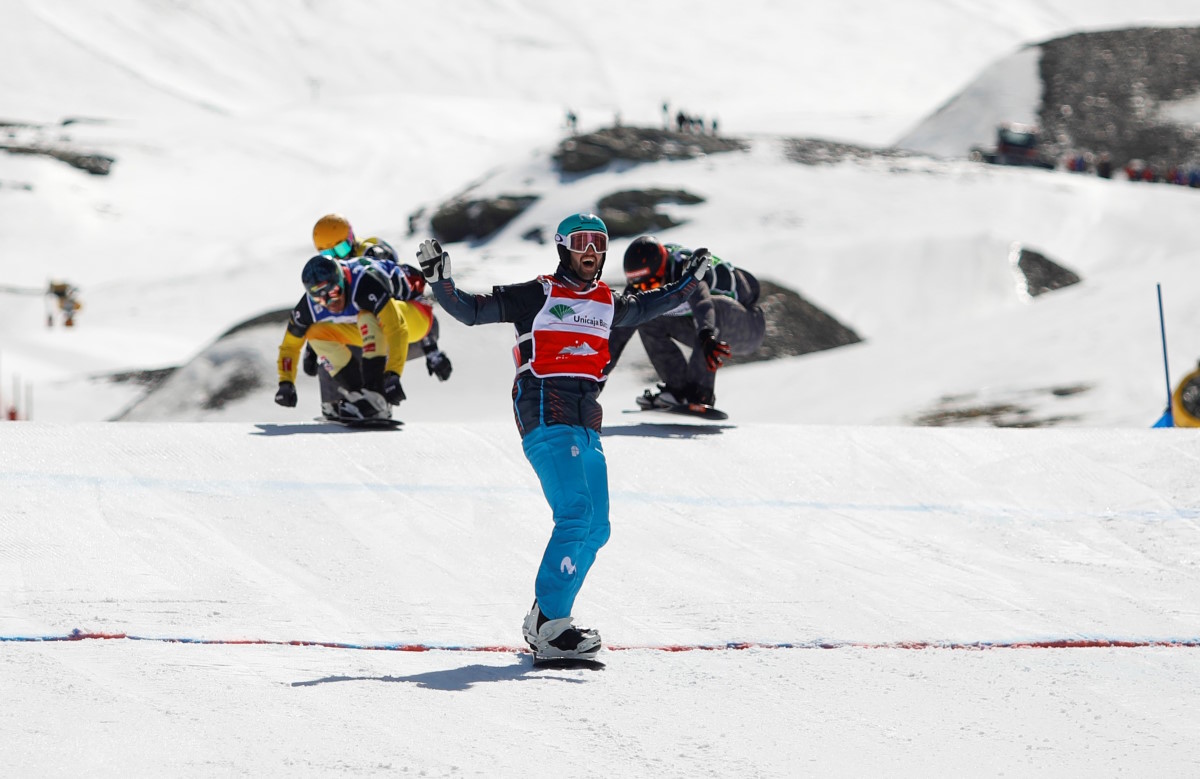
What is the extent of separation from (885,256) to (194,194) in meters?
39.6

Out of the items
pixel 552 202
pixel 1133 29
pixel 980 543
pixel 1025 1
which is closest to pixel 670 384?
pixel 980 543

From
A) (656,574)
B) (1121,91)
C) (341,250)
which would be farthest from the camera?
(1121,91)

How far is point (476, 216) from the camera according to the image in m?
31.8

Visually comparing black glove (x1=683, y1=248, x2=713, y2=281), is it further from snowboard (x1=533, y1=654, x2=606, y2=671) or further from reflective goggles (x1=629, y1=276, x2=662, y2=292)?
reflective goggles (x1=629, y1=276, x2=662, y2=292)

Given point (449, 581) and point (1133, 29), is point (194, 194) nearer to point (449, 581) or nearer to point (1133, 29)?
point (1133, 29)

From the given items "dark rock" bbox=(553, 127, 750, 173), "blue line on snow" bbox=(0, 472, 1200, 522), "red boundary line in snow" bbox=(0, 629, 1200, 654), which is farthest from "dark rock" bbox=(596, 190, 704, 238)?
"red boundary line in snow" bbox=(0, 629, 1200, 654)

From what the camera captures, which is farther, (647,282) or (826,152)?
(826,152)

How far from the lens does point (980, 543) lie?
782 cm

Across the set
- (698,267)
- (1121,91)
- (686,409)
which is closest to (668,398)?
(686,409)

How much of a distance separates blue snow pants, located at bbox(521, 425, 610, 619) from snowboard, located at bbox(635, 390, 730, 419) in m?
4.48

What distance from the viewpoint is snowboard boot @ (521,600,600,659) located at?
5.46 metres

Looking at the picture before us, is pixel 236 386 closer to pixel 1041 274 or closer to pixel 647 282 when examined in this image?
pixel 647 282

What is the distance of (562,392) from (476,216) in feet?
86.9

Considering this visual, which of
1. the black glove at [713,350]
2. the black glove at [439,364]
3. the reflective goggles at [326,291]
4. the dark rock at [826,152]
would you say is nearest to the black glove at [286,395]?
the reflective goggles at [326,291]
